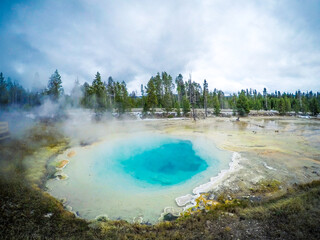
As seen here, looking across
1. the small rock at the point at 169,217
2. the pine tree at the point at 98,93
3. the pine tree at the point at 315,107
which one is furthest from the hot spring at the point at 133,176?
the pine tree at the point at 315,107

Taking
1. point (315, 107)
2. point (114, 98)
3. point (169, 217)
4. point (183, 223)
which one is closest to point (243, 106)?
point (315, 107)

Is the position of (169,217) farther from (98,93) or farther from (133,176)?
(98,93)

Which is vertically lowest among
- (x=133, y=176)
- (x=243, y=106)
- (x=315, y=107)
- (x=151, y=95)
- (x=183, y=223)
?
(x=133, y=176)

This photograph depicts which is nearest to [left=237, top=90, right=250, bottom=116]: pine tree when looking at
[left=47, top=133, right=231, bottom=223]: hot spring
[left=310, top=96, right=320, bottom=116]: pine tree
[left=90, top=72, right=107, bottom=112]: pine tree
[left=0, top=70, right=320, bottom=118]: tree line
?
[left=0, top=70, right=320, bottom=118]: tree line

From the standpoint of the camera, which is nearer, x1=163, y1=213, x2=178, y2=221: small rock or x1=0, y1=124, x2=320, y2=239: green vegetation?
x1=0, y1=124, x2=320, y2=239: green vegetation

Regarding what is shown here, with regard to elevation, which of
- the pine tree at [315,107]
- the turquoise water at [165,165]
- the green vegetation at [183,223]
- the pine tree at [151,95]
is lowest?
the turquoise water at [165,165]

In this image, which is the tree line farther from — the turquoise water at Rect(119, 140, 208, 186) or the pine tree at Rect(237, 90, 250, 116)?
the turquoise water at Rect(119, 140, 208, 186)

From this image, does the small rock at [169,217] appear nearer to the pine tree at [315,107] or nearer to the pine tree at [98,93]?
the pine tree at [98,93]

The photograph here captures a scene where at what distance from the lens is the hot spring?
753 centimetres

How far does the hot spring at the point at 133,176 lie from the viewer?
297 inches

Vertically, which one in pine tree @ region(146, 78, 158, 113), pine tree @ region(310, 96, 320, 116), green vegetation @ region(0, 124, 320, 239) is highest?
pine tree @ region(146, 78, 158, 113)

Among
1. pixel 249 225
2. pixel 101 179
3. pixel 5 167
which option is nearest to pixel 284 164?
pixel 249 225

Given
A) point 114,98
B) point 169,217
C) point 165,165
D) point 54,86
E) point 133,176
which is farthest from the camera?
point 114,98

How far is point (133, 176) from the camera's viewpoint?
11328mm
